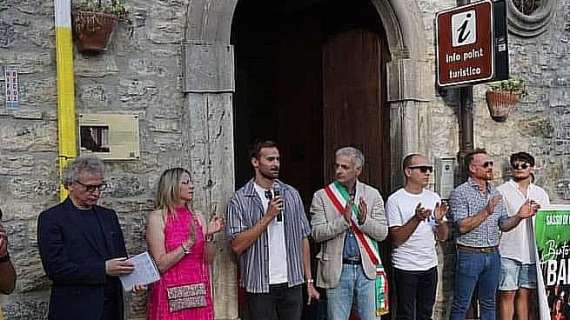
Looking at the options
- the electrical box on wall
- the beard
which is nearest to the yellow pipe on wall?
the beard

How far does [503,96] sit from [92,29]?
3.58 metres

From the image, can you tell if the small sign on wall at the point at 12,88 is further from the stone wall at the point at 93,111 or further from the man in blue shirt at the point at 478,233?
the man in blue shirt at the point at 478,233

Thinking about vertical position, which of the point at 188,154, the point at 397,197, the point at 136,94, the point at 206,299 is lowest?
the point at 206,299

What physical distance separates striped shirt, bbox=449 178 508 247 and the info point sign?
2.83 feet

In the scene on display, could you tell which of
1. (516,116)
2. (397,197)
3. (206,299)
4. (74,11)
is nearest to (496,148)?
(516,116)

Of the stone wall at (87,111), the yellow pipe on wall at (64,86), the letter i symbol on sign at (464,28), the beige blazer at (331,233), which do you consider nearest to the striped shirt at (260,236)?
the beige blazer at (331,233)

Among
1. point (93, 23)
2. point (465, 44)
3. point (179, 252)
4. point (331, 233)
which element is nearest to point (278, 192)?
point (331, 233)

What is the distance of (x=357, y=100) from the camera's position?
7020 mm

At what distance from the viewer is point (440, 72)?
6605 mm

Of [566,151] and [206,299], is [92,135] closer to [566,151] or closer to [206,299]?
[206,299]

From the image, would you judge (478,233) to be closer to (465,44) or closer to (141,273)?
(465,44)

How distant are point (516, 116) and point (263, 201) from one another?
113 inches

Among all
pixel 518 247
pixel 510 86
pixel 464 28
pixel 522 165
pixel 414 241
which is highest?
pixel 464 28

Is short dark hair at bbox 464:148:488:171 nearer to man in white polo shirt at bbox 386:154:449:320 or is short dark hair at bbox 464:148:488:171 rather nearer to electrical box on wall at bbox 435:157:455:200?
electrical box on wall at bbox 435:157:455:200
